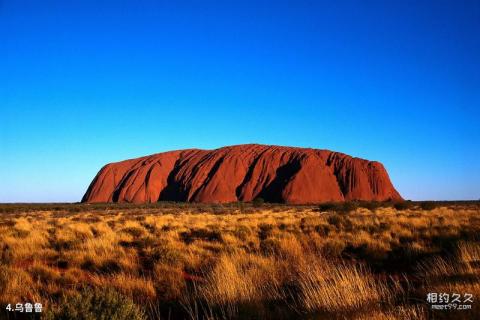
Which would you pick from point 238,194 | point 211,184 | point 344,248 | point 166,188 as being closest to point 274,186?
point 238,194

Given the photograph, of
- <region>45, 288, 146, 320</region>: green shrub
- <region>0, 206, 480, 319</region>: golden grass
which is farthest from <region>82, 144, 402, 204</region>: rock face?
<region>45, 288, 146, 320</region>: green shrub

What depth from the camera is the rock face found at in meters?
71.7

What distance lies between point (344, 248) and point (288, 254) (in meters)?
2.44

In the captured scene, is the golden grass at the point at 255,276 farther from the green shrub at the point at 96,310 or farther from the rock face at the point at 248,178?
the rock face at the point at 248,178

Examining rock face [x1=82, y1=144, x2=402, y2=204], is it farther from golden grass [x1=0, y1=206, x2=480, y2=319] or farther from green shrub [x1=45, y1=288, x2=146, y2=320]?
green shrub [x1=45, y1=288, x2=146, y2=320]

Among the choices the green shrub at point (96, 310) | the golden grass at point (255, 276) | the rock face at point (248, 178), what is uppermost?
the rock face at point (248, 178)

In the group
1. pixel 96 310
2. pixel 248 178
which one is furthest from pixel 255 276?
pixel 248 178

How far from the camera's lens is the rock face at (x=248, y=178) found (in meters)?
71.7

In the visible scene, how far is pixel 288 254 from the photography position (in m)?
8.58

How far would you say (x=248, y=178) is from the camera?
75938mm

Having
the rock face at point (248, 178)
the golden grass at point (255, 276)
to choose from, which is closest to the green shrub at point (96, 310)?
the golden grass at point (255, 276)

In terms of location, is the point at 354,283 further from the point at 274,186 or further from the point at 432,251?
the point at 274,186

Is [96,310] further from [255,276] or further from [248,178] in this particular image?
[248,178]

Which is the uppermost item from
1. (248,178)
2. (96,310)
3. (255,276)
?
(248,178)
